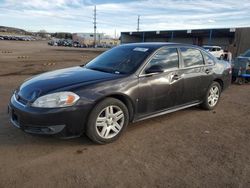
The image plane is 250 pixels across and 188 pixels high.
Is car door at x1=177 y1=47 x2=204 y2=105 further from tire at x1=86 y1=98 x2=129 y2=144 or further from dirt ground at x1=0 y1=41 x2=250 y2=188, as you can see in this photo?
tire at x1=86 y1=98 x2=129 y2=144

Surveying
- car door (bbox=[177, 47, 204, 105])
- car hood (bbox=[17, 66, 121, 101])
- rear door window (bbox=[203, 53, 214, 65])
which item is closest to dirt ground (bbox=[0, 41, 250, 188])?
car door (bbox=[177, 47, 204, 105])

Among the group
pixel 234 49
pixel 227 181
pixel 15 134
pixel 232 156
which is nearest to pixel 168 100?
pixel 232 156

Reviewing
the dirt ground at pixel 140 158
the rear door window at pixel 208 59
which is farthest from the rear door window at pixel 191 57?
the dirt ground at pixel 140 158

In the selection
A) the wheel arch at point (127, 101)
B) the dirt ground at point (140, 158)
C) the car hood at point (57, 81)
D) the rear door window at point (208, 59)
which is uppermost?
the rear door window at point (208, 59)

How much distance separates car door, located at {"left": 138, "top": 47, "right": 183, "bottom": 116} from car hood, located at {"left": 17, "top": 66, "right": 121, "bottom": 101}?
572mm

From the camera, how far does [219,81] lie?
637 centimetres

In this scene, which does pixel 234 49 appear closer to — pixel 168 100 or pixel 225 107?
pixel 225 107

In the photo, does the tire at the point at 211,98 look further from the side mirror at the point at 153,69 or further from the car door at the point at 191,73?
the side mirror at the point at 153,69

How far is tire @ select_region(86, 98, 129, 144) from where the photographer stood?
3.89m

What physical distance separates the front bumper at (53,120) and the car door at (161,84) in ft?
3.72

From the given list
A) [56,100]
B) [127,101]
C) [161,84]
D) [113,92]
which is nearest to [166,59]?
[161,84]

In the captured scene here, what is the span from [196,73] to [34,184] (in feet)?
12.7

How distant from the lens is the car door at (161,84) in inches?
177

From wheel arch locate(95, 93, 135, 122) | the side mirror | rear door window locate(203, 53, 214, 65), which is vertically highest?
rear door window locate(203, 53, 214, 65)
